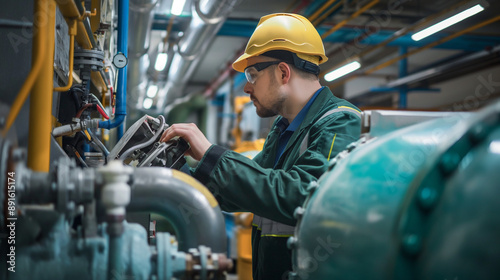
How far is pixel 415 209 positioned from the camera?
67cm

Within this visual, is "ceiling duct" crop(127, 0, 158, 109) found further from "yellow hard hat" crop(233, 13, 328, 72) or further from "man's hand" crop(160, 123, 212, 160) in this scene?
"man's hand" crop(160, 123, 212, 160)

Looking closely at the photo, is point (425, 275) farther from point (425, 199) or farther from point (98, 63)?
point (98, 63)

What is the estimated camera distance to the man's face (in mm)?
1625

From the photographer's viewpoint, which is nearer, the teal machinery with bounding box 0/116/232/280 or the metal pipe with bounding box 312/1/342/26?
the teal machinery with bounding box 0/116/232/280

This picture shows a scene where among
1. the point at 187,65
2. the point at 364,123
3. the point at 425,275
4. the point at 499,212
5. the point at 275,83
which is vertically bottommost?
the point at 425,275

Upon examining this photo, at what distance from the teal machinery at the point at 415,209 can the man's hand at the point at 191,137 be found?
0.47 metres

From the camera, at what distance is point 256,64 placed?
1.63 metres

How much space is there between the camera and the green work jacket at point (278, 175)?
1.23m

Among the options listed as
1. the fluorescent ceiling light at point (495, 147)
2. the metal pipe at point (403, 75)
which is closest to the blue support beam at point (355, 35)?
the metal pipe at point (403, 75)

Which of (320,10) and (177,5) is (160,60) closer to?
(177,5)

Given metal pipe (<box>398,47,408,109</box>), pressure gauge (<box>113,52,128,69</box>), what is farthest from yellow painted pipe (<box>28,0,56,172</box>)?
metal pipe (<box>398,47,408,109</box>)

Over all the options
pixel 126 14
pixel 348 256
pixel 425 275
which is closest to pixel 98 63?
pixel 126 14

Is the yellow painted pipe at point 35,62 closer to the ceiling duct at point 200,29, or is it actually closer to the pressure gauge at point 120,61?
the pressure gauge at point 120,61

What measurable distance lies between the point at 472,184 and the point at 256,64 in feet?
3.57
